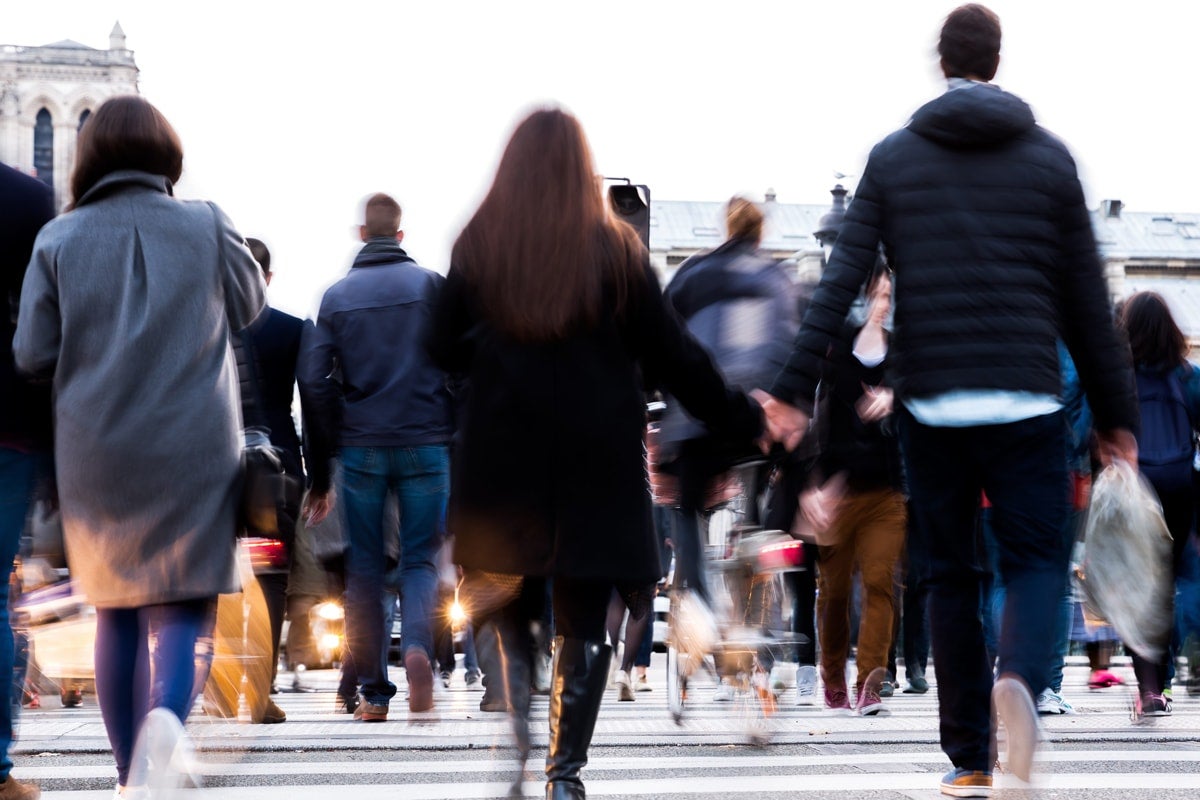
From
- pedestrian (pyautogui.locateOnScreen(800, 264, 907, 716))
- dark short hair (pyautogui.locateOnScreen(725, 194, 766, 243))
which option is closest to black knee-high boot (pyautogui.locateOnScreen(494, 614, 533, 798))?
dark short hair (pyautogui.locateOnScreen(725, 194, 766, 243))

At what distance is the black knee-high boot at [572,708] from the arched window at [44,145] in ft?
258

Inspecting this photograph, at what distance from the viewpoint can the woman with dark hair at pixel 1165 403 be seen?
26.5ft

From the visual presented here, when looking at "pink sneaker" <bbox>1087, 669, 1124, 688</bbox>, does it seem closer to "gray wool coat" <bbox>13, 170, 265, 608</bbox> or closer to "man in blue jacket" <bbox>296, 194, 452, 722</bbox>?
"man in blue jacket" <bbox>296, 194, 452, 722</bbox>

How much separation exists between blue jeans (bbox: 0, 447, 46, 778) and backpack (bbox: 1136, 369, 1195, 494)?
5.69m

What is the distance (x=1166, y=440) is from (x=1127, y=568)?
88.9 inches

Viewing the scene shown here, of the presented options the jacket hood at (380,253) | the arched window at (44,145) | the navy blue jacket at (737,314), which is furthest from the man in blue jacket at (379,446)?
the arched window at (44,145)

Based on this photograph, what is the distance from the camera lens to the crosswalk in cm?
501

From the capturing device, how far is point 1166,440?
8.34 m

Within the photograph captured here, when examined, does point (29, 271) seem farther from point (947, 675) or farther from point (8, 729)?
point (947, 675)

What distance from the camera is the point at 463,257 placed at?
14.1 feet

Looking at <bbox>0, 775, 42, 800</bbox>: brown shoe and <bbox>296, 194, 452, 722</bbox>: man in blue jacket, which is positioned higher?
<bbox>296, 194, 452, 722</bbox>: man in blue jacket

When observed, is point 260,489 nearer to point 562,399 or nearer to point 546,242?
point 562,399

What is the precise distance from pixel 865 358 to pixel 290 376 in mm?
2710

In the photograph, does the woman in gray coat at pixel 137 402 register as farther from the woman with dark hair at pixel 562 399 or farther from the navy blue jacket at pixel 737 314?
the navy blue jacket at pixel 737 314
